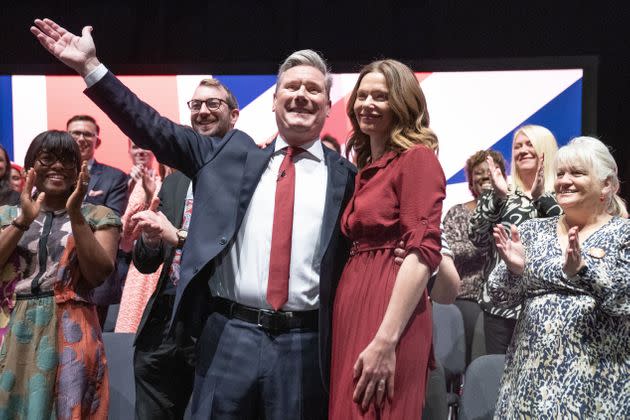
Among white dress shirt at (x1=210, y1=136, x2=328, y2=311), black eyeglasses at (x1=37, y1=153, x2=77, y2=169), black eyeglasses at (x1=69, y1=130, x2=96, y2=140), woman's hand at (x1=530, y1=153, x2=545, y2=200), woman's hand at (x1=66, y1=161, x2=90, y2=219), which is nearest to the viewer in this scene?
white dress shirt at (x1=210, y1=136, x2=328, y2=311)

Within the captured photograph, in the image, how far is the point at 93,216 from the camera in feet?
11.1

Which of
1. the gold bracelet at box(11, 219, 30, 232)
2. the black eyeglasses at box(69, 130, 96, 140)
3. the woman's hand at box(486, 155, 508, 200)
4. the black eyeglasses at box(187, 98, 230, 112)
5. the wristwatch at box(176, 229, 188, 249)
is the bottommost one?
the wristwatch at box(176, 229, 188, 249)

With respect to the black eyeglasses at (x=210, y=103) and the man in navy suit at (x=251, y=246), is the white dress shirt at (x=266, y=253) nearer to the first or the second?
the man in navy suit at (x=251, y=246)

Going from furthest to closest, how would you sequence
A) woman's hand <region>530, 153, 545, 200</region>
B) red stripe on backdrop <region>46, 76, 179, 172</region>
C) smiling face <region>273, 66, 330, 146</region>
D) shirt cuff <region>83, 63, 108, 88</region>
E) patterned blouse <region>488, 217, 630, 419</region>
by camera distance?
red stripe on backdrop <region>46, 76, 179, 172</region>, woman's hand <region>530, 153, 545, 200</region>, patterned blouse <region>488, 217, 630, 419</region>, smiling face <region>273, 66, 330, 146</region>, shirt cuff <region>83, 63, 108, 88</region>

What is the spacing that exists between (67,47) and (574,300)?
2.01 m

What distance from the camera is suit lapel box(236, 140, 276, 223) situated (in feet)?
8.07

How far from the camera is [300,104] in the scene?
256cm

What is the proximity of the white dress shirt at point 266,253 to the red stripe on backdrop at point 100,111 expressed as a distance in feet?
13.1

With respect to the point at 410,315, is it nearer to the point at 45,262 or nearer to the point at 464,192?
the point at 45,262

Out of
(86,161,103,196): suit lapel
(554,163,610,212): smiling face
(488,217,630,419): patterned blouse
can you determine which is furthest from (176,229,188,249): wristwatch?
(86,161,103,196): suit lapel

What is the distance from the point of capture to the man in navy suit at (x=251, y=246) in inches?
92.1

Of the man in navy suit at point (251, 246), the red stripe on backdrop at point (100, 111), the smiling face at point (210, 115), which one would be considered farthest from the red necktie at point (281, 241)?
the red stripe on backdrop at point (100, 111)

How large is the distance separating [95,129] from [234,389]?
3368 mm

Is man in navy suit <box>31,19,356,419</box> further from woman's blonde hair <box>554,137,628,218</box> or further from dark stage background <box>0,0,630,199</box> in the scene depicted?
dark stage background <box>0,0,630,199</box>
